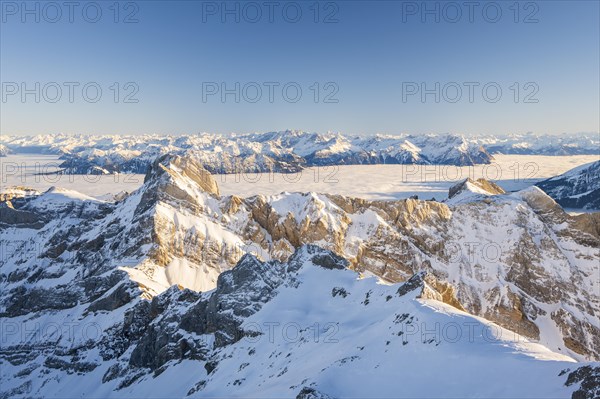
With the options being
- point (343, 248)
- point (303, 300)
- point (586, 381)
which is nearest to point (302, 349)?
point (303, 300)

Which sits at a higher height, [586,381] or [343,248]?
[586,381]

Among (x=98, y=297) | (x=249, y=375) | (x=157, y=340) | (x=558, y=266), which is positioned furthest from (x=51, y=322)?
(x=558, y=266)

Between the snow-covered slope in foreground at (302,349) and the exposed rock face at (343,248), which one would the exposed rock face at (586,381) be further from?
the exposed rock face at (343,248)

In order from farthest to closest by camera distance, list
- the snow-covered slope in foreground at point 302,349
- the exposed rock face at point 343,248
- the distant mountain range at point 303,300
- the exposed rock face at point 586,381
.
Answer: the exposed rock face at point 343,248 < the distant mountain range at point 303,300 < the snow-covered slope in foreground at point 302,349 < the exposed rock face at point 586,381

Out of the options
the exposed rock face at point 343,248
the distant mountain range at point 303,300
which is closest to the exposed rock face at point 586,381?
the distant mountain range at point 303,300

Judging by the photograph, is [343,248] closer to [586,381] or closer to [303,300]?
[303,300]

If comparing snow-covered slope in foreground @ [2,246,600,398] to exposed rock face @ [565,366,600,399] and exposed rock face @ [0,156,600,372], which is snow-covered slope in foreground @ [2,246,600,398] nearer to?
exposed rock face @ [565,366,600,399]

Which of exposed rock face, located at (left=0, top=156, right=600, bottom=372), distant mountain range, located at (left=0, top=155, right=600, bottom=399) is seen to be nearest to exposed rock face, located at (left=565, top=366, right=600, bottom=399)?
distant mountain range, located at (left=0, top=155, right=600, bottom=399)
